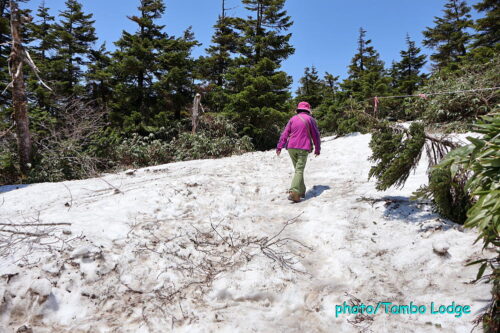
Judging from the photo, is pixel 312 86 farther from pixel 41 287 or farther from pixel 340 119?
pixel 41 287

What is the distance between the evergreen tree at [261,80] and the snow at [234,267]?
11076 mm

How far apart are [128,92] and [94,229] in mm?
14990

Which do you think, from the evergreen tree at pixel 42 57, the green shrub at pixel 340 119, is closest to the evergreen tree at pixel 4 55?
the evergreen tree at pixel 42 57

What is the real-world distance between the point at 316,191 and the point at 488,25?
21.7m

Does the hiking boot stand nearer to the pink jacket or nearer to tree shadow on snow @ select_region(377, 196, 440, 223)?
the pink jacket

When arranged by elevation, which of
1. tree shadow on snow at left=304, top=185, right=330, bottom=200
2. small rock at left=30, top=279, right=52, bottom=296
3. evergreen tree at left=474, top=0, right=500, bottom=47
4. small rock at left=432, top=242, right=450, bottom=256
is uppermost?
evergreen tree at left=474, top=0, right=500, bottom=47

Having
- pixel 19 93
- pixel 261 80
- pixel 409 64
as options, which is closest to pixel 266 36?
pixel 261 80

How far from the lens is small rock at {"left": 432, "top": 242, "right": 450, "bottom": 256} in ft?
9.13

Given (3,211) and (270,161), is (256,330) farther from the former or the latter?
(270,161)

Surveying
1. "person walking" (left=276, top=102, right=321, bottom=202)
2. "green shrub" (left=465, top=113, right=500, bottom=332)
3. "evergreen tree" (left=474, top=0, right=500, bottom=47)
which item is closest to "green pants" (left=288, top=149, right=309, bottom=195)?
"person walking" (left=276, top=102, right=321, bottom=202)

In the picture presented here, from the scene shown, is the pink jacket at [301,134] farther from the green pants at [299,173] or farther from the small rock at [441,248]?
the small rock at [441,248]

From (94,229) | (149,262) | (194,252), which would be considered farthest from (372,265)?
(94,229)

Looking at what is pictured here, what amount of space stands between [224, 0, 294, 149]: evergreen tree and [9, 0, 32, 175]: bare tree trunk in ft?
29.9

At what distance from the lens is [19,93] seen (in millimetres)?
9062
